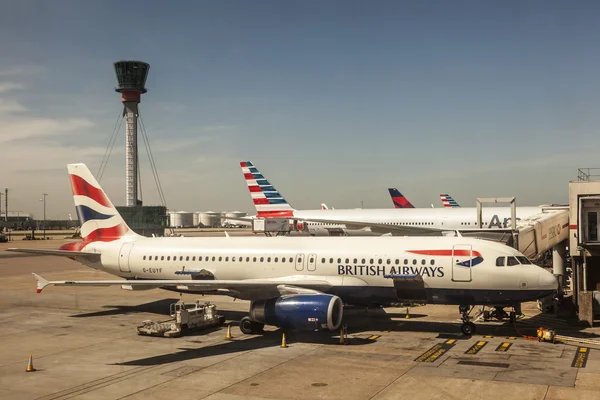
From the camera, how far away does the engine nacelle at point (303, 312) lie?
24.2 metres

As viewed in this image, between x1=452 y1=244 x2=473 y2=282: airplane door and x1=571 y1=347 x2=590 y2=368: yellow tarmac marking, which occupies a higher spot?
x1=452 y1=244 x2=473 y2=282: airplane door

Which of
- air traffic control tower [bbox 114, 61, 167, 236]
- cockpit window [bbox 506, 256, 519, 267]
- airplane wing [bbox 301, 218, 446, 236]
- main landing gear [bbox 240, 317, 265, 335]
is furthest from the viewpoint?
air traffic control tower [bbox 114, 61, 167, 236]

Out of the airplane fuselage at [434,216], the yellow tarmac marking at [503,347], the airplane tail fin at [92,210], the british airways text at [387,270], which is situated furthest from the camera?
the airplane fuselage at [434,216]

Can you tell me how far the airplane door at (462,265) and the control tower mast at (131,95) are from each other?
329ft

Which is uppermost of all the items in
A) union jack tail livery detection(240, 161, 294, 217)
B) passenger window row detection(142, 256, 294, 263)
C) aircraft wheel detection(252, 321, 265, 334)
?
union jack tail livery detection(240, 161, 294, 217)

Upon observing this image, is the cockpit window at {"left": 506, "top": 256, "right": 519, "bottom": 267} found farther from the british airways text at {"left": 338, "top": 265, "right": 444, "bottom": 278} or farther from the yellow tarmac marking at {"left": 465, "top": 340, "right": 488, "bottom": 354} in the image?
the yellow tarmac marking at {"left": 465, "top": 340, "right": 488, "bottom": 354}

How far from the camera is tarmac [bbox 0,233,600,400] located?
701 inches

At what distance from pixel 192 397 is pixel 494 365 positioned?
10.9 meters

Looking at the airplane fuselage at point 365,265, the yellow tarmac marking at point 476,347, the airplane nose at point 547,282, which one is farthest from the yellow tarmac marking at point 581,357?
the yellow tarmac marking at point 476,347

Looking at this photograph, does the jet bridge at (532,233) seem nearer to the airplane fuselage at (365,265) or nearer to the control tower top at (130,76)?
the airplane fuselage at (365,265)

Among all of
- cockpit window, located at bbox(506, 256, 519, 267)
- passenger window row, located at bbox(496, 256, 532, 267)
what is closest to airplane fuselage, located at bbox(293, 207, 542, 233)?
passenger window row, located at bbox(496, 256, 532, 267)

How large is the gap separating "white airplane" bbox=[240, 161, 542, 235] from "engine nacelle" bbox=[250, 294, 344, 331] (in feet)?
99.0

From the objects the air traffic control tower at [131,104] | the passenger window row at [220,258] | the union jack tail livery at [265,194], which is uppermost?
the air traffic control tower at [131,104]

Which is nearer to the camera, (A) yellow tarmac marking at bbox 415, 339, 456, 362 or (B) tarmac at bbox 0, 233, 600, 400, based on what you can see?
(B) tarmac at bbox 0, 233, 600, 400
